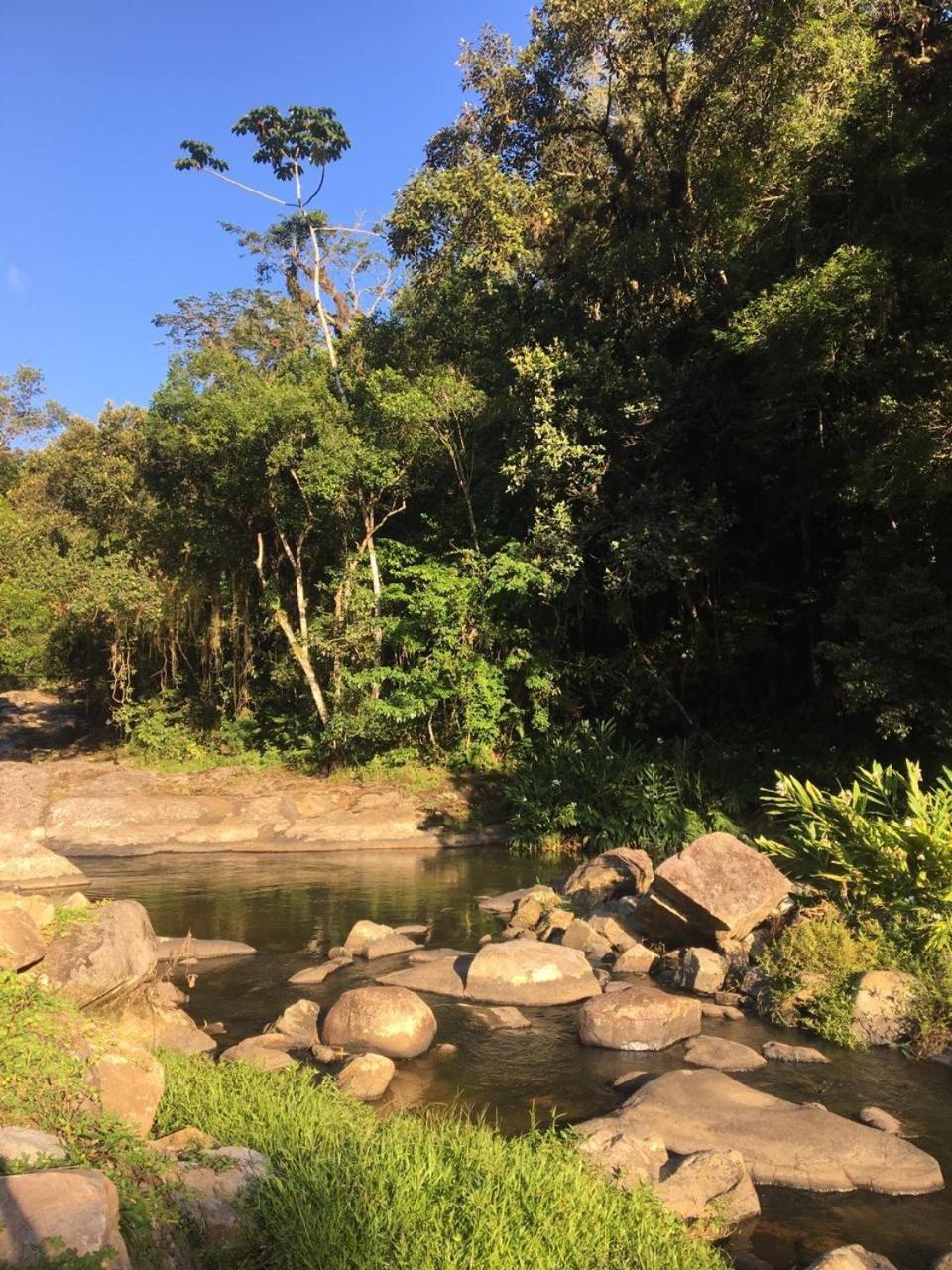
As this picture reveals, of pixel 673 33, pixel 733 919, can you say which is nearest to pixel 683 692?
pixel 733 919

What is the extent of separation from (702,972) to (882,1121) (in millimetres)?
2596

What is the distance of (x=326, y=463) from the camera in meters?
17.7

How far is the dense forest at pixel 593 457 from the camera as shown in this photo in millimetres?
12070

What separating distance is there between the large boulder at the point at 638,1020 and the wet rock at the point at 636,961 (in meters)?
1.48

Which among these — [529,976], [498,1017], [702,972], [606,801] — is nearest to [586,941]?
[529,976]

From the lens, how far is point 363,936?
9.70 metres

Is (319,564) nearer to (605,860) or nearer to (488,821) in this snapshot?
(488,821)

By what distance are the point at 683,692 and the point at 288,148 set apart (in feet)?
65.3

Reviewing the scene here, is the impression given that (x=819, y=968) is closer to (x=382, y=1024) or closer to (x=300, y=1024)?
(x=382, y=1024)

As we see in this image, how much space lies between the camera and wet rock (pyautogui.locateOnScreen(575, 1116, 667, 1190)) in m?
4.60

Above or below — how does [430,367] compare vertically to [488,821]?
above

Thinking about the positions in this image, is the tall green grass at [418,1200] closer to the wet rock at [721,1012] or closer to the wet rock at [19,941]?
the wet rock at [19,941]

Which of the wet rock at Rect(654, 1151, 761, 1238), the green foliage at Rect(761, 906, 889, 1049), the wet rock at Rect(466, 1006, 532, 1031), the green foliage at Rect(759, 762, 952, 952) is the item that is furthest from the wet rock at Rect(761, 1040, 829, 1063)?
the wet rock at Rect(654, 1151, 761, 1238)

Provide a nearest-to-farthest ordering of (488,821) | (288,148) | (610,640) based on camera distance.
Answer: (488,821), (610,640), (288,148)
